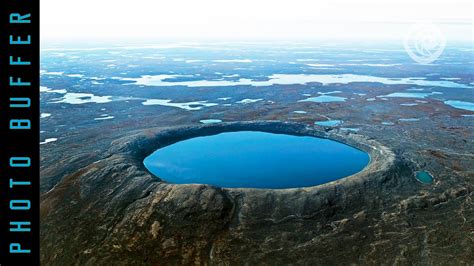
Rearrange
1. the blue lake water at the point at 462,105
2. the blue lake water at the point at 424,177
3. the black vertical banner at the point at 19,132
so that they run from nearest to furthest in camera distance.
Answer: the black vertical banner at the point at 19,132 < the blue lake water at the point at 424,177 < the blue lake water at the point at 462,105

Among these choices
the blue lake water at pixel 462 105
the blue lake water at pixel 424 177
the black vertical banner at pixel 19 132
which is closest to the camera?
the black vertical banner at pixel 19 132

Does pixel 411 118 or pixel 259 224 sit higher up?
pixel 411 118

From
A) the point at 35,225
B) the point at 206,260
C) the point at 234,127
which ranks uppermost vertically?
the point at 35,225

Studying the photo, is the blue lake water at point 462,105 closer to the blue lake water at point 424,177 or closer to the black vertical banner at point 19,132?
the blue lake water at point 424,177

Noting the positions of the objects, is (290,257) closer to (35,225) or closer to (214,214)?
(214,214)

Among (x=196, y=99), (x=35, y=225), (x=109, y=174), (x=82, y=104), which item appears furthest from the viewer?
(x=196, y=99)

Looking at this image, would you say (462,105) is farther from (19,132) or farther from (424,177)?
(19,132)

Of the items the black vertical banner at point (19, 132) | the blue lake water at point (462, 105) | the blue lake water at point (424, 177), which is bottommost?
the blue lake water at point (424, 177)

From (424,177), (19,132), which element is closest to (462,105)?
(424,177)

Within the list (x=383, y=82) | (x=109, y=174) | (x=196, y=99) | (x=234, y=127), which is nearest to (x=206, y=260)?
(x=109, y=174)

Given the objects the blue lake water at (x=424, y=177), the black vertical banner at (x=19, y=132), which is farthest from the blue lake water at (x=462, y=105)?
the black vertical banner at (x=19, y=132)
